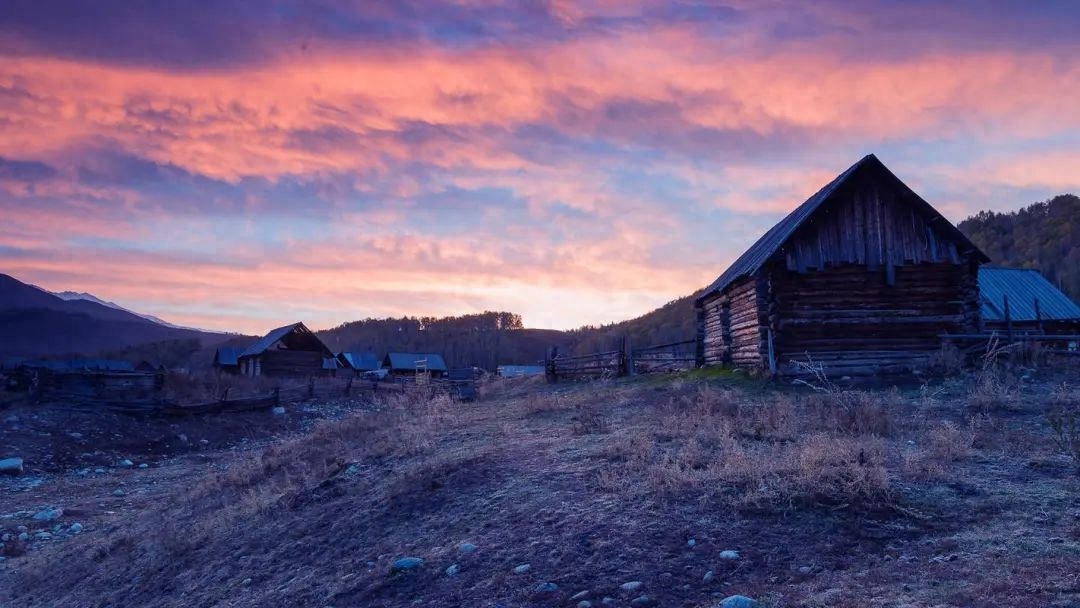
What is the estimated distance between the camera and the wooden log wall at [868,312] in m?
19.4

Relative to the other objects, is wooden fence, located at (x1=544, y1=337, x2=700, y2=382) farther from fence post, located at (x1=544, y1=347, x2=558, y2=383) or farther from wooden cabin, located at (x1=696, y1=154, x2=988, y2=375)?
wooden cabin, located at (x1=696, y1=154, x2=988, y2=375)

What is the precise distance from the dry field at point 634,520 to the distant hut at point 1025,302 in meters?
19.2

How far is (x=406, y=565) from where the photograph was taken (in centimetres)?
623

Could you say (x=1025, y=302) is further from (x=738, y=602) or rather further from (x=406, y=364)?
(x=406, y=364)

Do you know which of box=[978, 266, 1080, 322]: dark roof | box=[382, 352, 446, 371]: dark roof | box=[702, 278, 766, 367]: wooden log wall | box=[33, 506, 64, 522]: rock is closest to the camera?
box=[33, 506, 64, 522]: rock

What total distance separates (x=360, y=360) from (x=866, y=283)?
→ 207 ft

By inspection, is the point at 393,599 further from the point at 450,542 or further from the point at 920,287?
the point at 920,287

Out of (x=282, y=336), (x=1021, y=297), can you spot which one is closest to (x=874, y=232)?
(x=1021, y=297)

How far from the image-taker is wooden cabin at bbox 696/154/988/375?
1933 cm

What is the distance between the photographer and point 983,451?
8516 mm

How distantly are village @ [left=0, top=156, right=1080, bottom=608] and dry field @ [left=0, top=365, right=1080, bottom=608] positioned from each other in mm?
29

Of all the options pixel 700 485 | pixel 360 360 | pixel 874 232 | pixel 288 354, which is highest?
pixel 874 232

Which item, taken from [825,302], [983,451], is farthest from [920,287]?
[983,451]

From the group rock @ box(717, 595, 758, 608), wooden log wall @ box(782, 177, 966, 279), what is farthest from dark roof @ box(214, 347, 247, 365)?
rock @ box(717, 595, 758, 608)
